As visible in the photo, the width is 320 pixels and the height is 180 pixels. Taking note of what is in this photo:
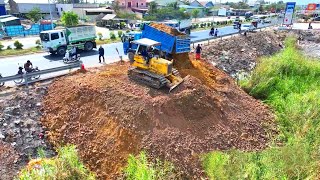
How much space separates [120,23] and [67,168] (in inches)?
1689

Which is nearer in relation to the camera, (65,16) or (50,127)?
(50,127)

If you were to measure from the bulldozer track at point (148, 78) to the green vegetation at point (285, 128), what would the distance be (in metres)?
3.97

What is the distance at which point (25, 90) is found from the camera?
13.3m

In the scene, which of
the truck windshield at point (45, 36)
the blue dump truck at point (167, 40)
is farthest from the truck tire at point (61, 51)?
the blue dump truck at point (167, 40)

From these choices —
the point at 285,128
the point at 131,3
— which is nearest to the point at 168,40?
the point at 285,128

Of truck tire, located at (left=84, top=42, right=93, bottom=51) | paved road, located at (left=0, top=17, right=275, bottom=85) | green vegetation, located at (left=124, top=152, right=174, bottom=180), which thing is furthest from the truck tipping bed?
truck tire, located at (left=84, top=42, right=93, bottom=51)

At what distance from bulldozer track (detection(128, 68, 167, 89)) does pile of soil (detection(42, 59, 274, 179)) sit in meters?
0.27

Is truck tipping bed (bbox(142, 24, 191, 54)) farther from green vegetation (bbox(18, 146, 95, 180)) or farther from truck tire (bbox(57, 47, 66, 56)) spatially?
truck tire (bbox(57, 47, 66, 56))

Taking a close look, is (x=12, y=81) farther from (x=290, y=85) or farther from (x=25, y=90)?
(x=290, y=85)

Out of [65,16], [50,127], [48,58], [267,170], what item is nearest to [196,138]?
[267,170]

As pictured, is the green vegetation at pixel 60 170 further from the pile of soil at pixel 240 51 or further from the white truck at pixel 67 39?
the white truck at pixel 67 39

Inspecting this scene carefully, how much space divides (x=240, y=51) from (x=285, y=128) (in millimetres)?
14730

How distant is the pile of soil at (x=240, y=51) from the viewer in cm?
2258

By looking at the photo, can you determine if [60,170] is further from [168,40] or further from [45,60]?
[45,60]
